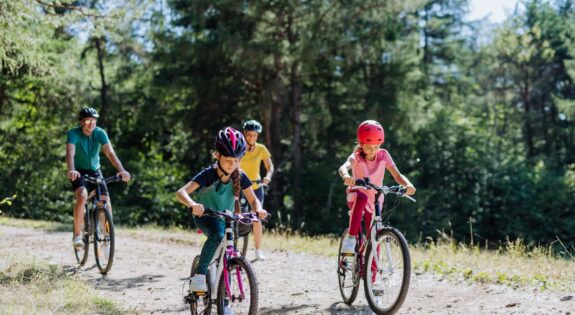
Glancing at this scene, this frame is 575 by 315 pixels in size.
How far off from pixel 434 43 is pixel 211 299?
102ft

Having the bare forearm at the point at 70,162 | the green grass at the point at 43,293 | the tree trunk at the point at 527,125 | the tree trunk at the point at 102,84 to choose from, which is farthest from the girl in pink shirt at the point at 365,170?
the tree trunk at the point at 527,125

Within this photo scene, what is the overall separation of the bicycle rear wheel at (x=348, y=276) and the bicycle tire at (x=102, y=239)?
339 centimetres

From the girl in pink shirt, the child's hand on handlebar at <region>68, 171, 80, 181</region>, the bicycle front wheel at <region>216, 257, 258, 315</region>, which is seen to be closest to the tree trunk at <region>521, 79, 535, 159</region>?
the girl in pink shirt

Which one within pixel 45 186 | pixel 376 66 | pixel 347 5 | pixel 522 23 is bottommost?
pixel 45 186

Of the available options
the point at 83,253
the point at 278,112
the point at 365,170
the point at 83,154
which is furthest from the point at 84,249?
the point at 278,112

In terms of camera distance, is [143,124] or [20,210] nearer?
[20,210]

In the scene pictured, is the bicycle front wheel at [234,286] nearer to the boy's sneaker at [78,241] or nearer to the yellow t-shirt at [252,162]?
the boy's sneaker at [78,241]

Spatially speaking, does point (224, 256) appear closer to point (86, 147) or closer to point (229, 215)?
point (229, 215)

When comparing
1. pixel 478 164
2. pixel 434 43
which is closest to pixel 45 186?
pixel 478 164

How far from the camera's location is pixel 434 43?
113 ft

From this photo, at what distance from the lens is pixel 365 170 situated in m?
6.69

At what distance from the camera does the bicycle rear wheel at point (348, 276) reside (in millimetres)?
6602

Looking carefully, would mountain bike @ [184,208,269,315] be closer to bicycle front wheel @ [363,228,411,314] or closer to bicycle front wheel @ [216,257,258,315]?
bicycle front wheel @ [216,257,258,315]

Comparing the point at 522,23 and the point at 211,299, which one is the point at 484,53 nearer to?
the point at 522,23
